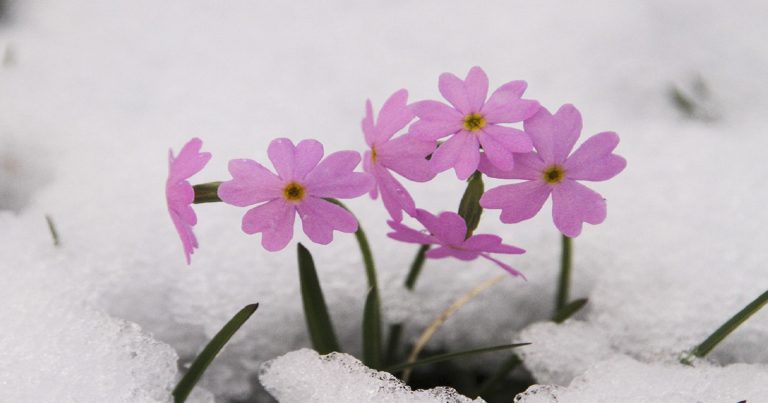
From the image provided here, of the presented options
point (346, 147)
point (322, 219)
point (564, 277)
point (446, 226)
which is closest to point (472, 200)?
point (446, 226)

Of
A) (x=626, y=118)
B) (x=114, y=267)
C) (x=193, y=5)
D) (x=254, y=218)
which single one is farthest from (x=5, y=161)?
(x=626, y=118)

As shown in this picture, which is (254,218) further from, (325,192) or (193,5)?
(193,5)

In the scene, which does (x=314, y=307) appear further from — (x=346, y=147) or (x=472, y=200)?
(x=346, y=147)

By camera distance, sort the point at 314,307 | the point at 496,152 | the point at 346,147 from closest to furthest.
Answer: the point at 496,152, the point at 314,307, the point at 346,147

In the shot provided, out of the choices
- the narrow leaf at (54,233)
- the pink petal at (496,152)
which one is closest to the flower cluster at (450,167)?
the pink petal at (496,152)

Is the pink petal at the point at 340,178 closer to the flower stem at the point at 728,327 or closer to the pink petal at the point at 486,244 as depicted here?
the pink petal at the point at 486,244

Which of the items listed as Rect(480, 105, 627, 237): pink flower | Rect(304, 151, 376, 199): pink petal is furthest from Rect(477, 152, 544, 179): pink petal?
Rect(304, 151, 376, 199): pink petal

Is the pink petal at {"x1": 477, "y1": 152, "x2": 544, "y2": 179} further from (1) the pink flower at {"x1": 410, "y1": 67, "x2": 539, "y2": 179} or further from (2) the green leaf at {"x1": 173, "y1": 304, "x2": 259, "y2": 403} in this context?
(2) the green leaf at {"x1": 173, "y1": 304, "x2": 259, "y2": 403}
